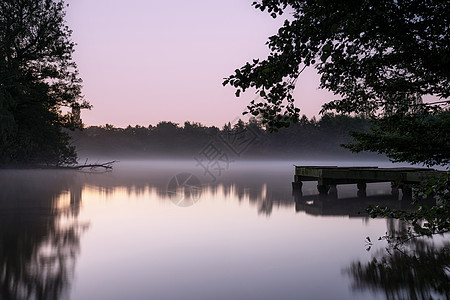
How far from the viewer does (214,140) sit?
140625 millimetres

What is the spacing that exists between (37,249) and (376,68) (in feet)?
25.0

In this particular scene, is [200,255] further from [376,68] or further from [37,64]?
[37,64]

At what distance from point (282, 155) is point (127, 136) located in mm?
59912

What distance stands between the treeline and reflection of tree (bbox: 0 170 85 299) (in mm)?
108890

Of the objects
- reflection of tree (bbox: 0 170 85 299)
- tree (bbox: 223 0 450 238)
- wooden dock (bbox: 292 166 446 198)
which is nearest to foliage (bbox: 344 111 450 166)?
tree (bbox: 223 0 450 238)

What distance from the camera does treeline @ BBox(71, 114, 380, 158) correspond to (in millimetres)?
123750

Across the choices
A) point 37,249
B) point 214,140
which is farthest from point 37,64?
point 214,140

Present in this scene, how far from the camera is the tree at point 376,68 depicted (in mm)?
3883

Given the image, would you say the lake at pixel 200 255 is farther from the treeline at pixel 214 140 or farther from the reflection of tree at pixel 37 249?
the treeline at pixel 214 140

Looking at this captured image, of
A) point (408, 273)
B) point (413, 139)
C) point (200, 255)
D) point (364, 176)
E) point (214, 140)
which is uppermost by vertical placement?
point (214, 140)

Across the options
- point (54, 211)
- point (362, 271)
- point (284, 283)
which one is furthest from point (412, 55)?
point (54, 211)

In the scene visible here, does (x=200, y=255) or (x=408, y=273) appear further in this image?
(x=200, y=255)

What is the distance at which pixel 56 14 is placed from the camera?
28.5 metres

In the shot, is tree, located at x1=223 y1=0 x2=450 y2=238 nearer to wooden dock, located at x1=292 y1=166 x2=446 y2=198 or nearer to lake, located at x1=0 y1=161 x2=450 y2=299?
lake, located at x1=0 y1=161 x2=450 y2=299
